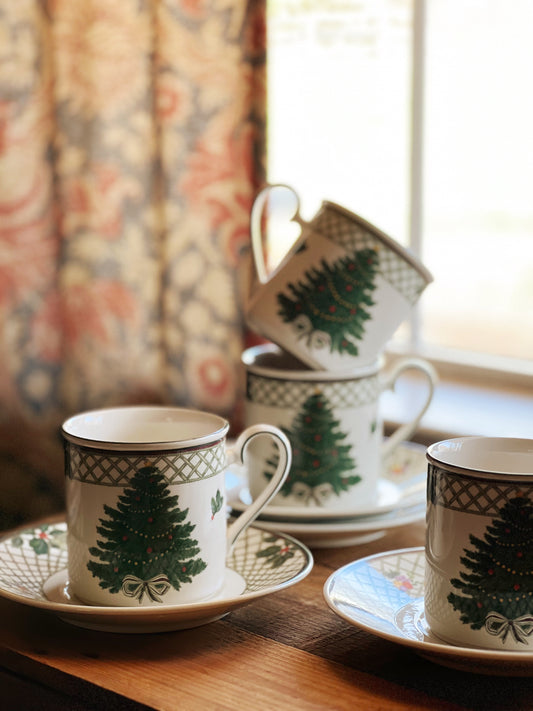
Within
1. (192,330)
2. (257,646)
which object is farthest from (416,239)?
(257,646)

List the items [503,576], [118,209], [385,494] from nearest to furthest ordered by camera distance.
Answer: [503,576] → [385,494] → [118,209]

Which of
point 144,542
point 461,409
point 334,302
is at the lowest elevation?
point 461,409

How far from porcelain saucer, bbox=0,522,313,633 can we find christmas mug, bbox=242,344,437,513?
9 centimetres

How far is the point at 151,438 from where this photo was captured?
0.71 m

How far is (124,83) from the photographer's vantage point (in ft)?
4.05

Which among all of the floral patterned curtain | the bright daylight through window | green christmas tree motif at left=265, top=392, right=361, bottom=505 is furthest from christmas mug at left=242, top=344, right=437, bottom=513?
the bright daylight through window

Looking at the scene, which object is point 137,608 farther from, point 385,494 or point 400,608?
point 385,494

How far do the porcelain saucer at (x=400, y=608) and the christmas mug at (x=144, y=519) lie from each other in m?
0.09

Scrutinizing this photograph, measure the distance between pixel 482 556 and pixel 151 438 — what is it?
0.27 m

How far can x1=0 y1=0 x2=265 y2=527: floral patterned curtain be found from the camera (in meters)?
1.21

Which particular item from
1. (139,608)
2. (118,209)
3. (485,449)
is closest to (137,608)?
(139,608)

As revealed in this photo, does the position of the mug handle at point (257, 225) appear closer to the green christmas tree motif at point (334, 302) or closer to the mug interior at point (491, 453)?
the green christmas tree motif at point (334, 302)

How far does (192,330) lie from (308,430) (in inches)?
22.8

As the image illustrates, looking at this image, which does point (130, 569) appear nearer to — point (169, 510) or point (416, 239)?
point (169, 510)
